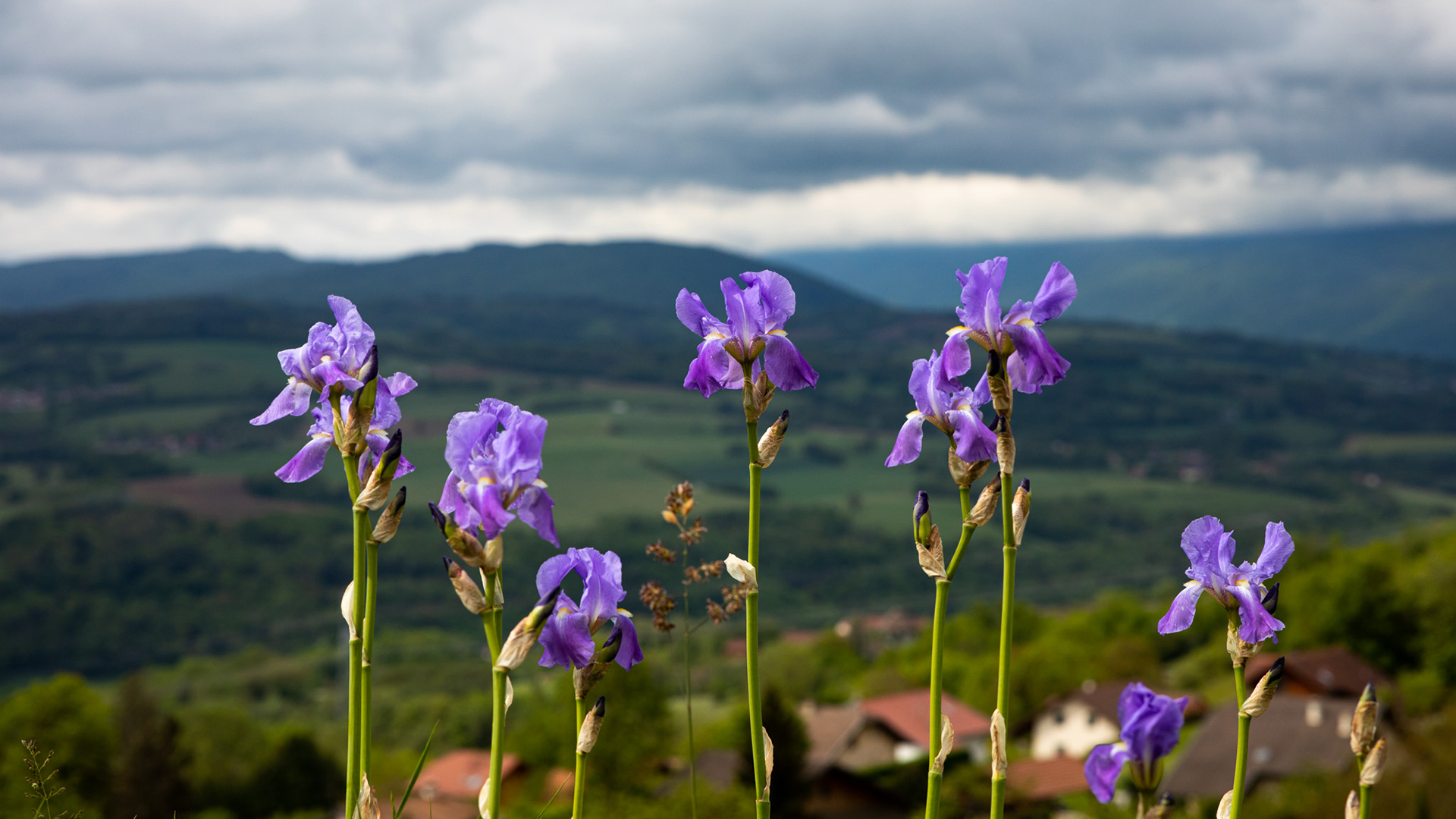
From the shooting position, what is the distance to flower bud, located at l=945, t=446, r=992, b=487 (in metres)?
2.18

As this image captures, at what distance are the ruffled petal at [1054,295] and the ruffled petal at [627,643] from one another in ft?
3.42

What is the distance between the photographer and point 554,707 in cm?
5516

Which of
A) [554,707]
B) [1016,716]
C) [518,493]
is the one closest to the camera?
[518,493]

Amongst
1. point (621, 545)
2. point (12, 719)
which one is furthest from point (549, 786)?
point (621, 545)

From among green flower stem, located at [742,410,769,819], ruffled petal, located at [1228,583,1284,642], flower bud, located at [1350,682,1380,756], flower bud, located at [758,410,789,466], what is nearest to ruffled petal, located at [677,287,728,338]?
green flower stem, located at [742,410,769,819]

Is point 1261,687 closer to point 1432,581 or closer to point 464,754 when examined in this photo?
point 464,754

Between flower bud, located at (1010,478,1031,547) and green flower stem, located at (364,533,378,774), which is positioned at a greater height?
flower bud, located at (1010,478,1031,547)

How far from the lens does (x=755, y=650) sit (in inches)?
82.8

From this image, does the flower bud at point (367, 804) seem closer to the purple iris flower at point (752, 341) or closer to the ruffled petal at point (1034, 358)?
the purple iris flower at point (752, 341)

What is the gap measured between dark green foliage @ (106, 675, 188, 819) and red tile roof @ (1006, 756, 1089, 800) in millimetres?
30179

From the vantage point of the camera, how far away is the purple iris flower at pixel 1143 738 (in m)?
2.29

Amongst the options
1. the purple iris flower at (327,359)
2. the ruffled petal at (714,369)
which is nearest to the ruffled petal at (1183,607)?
the ruffled petal at (714,369)

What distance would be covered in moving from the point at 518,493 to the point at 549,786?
52096mm

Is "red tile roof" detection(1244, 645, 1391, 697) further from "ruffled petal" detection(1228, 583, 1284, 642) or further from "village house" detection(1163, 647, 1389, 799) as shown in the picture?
"ruffled petal" detection(1228, 583, 1284, 642)
